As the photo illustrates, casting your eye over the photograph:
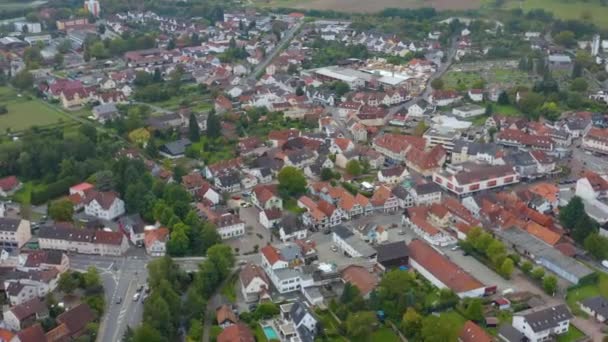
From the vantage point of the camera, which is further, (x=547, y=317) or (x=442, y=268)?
(x=442, y=268)

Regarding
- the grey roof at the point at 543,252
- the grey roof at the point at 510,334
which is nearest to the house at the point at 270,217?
the grey roof at the point at 543,252

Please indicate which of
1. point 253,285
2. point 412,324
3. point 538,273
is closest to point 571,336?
point 538,273

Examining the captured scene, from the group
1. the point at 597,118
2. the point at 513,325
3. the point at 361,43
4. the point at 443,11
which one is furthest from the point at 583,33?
the point at 513,325

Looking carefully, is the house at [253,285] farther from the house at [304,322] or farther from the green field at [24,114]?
the green field at [24,114]

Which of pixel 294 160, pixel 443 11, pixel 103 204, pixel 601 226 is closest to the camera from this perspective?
pixel 601 226

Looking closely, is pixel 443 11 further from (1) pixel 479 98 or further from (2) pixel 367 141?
(2) pixel 367 141

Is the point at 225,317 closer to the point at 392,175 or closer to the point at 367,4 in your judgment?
the point at 392,175

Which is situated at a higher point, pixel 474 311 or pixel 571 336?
pixel 474 311

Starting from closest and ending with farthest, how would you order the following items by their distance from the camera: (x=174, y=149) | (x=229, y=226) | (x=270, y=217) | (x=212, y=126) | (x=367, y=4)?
(x=229, y=226) → (x=270, y=217) → (x=174, y=149) → (x=212, y=126) → (x=367, y=4)
